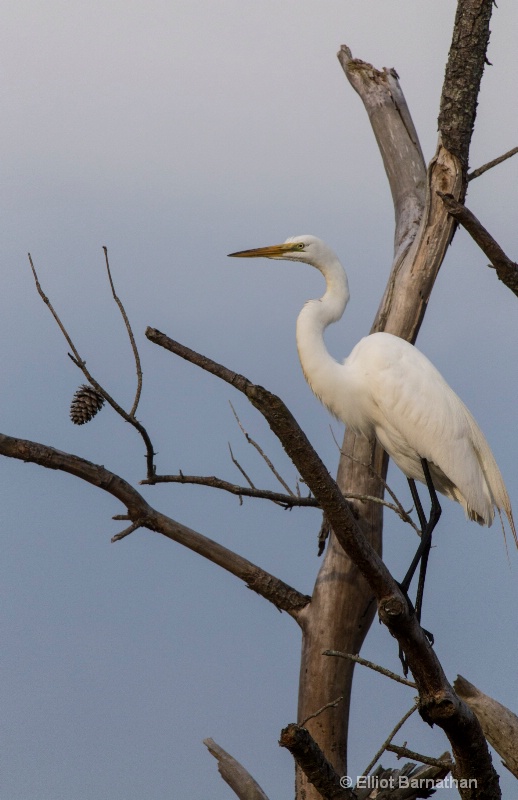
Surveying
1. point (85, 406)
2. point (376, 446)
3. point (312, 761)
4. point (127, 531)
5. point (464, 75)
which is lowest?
point (312, 761)

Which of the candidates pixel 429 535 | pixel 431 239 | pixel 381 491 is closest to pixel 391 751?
pixel 429 535

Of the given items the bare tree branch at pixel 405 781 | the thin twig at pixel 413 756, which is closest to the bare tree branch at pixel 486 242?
the thin twig at pixel 413 756

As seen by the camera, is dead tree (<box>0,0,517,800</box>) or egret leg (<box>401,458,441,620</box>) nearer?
dead tree (<box>0,0,517,800</box>)

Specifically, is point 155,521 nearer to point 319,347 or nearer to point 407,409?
point 319,347

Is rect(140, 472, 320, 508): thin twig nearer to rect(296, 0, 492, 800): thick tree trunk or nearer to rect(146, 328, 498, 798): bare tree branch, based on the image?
rect(296, 0, 492, 800): thick tree trunk

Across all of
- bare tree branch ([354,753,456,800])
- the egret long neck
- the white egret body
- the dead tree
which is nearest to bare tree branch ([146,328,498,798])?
the dead tree

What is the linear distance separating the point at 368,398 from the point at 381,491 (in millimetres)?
548

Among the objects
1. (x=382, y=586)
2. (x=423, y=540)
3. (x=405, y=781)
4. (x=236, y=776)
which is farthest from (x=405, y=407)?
(x=236, y=776)

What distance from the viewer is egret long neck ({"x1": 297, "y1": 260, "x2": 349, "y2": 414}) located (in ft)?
15.1

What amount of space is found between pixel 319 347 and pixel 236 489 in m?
0.93

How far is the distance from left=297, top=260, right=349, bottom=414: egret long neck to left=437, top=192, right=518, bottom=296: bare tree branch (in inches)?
52.7

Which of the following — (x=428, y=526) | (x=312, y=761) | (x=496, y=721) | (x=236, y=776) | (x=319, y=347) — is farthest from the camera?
(x=319, y=347)

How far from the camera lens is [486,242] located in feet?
10.9

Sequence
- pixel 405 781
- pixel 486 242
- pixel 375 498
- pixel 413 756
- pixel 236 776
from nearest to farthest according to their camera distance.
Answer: pixel 413 756 < pixel 486 242 < pixel 405 781 < pixel 375 498 < pixel 236 776
